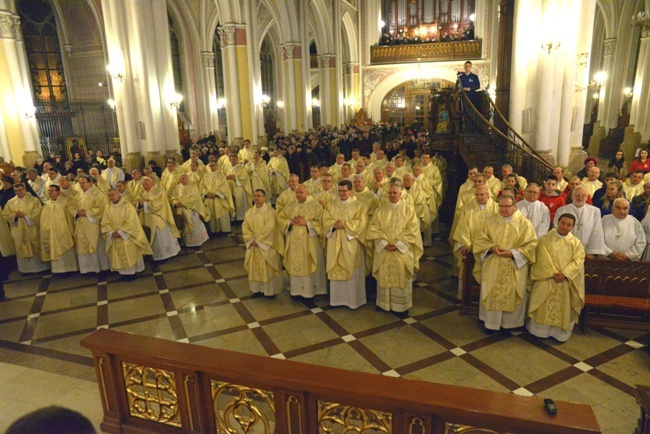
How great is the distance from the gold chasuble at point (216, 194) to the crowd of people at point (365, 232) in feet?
0.09

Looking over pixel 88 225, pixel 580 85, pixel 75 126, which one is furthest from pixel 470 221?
pixel 75 126

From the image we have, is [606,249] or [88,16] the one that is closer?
[606,249]

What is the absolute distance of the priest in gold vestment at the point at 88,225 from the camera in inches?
332

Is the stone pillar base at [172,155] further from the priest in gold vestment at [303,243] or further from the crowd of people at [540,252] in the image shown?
the crowd of people at [540,252]

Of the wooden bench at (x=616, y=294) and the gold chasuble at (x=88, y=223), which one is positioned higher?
the gold chasuble at (x=88, y=223)

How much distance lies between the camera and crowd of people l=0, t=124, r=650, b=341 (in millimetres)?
5812

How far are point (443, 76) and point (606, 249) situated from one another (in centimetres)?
2693

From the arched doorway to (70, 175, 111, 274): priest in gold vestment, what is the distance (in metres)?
25.3

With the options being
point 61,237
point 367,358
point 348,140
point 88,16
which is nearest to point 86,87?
point 88,16

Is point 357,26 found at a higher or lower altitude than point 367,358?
higher

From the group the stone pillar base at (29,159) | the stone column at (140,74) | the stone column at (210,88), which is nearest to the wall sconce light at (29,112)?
the stone pillar base at (29,159)

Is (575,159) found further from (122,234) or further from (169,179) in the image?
(122,234)

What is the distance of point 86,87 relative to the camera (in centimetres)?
2278

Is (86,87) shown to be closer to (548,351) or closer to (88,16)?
(88,16)
